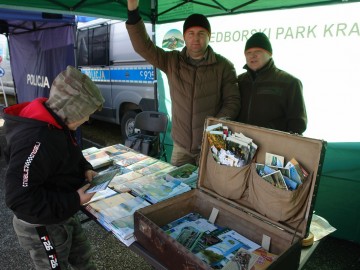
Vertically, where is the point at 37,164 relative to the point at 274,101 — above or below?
below

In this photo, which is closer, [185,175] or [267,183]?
[267,183]

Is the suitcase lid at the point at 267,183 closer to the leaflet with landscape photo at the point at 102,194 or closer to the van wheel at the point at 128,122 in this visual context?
the leaflet with landscape photo at the point at 102,194

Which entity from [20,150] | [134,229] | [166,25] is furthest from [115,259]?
[166,25]

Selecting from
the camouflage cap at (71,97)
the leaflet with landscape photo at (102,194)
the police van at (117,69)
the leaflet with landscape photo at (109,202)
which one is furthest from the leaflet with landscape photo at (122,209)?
the police van at (117,69)

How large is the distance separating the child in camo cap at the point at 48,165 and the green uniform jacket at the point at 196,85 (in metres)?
1.00

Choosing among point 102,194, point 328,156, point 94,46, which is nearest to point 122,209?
point 102,194

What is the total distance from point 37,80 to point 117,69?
163 centimetres

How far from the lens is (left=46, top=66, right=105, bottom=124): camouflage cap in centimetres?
111

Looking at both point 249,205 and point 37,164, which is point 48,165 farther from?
point 249,205

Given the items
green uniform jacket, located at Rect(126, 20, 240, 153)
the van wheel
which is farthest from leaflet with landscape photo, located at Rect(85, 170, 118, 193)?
the van wheel

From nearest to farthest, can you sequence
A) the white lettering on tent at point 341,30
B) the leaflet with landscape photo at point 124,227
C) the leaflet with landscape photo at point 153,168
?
the leaflet with landscape photo at point 124,227 < the leaflet with landscape photo at point 153,168 < the white lettering on tent at point 341,30

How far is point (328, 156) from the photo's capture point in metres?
2.51

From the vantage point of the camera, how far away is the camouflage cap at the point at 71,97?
1.11 m

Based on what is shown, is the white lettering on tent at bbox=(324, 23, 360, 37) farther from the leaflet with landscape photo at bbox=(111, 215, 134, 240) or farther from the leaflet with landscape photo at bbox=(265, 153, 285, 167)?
the leaflet with landscape photo at bbox=(111, 215, 134, 240)
